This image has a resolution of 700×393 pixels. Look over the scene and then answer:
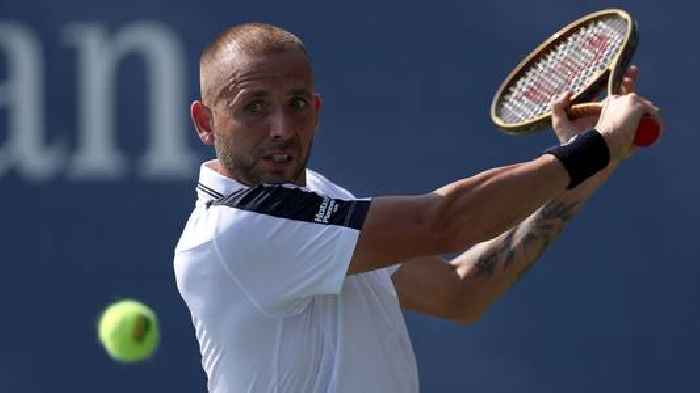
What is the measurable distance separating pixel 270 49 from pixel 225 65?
0.11 m

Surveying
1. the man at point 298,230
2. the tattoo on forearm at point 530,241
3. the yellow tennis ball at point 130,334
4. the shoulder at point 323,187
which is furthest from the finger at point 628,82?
the yellow tennis ball at point 130,334

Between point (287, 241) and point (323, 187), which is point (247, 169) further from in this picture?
point (323, 187)

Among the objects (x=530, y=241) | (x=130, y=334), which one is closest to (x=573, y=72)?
(x=530, y=241)

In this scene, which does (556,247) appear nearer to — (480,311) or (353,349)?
(480,311)

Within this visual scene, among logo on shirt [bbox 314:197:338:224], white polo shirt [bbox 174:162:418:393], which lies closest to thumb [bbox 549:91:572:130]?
white polo shirt [bbox 174:162:418:393]

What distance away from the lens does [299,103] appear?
3.82m

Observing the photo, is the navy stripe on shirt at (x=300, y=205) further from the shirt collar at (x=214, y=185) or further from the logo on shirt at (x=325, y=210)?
the shirt collar at (x=214, y=185)

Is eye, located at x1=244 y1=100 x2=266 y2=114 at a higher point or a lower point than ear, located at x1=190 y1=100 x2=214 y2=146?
higher

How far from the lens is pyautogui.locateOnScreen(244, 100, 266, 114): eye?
379cm

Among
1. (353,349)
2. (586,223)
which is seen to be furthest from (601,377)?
(353,349)

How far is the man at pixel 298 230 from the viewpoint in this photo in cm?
365

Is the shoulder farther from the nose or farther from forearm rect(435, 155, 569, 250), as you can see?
forearm rect(435, 155, 569, 250)

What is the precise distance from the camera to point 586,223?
6.05 meters

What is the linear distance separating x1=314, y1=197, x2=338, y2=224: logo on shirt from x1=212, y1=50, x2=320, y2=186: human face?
0.41 feet
